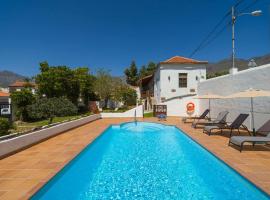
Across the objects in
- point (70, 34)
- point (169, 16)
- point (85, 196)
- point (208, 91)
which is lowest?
point (85, 196)

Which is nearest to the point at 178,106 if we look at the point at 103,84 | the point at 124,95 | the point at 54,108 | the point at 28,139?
the point at 54,108

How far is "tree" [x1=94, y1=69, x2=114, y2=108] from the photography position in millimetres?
35625

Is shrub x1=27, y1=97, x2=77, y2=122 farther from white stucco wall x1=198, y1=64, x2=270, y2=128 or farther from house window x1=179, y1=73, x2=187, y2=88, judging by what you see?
white stucco wall x1=198, y1=64, x2=270, y2=128

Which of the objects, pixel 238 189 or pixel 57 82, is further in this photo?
pixel 57 82

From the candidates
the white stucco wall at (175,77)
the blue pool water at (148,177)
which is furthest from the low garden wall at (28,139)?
the white stucco wall at (175,77)

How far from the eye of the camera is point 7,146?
23.6 feet

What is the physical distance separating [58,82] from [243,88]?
26.2 metres

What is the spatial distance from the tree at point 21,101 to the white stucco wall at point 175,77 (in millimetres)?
16138

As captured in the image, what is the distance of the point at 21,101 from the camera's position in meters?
25.3

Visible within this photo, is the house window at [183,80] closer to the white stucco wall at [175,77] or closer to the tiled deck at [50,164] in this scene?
the white stucco wall at [175,77]

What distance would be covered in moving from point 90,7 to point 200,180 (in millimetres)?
17913

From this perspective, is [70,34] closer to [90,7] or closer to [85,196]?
[90,7]

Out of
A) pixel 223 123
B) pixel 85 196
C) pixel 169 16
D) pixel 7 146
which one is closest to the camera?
pixel 85 196

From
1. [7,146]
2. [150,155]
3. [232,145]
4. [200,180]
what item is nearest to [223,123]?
[232,145]
